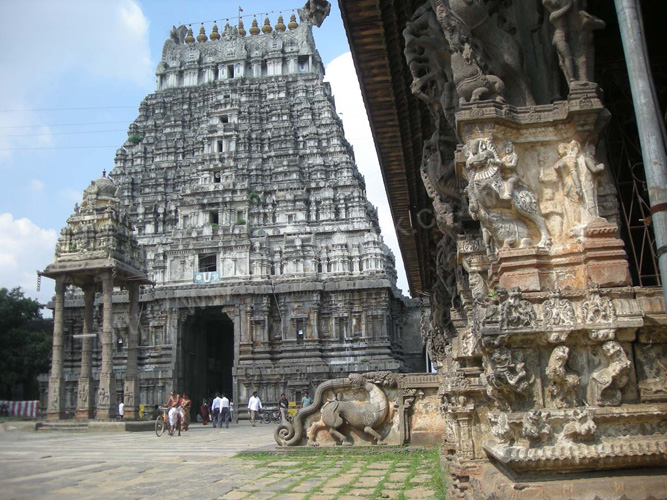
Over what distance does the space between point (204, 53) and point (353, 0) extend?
46084 mm

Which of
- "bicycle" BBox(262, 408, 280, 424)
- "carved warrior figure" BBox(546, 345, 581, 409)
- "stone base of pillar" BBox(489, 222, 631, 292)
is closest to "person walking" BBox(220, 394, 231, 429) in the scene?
"bicycle" BBox(262, 408, 280, 424)

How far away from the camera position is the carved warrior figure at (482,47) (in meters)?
4.45

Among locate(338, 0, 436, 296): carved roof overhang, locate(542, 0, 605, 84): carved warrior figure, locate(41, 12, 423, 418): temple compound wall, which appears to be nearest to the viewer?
locate(542, 0, 605, 84): carved warrior figure

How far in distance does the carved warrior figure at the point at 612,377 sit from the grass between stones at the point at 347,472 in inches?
132

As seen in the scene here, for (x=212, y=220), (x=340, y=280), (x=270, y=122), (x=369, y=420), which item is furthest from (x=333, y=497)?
(x=270, y=122)

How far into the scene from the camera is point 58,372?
2567cm

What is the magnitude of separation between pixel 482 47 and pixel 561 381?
7.79 ft

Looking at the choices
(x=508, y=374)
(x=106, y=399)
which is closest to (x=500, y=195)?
Result: (x=508, y=374)

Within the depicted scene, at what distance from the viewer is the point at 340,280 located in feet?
121

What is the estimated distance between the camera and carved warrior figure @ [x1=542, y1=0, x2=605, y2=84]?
4312 mm

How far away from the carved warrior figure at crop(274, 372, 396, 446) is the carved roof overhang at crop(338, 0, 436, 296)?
3.17 m

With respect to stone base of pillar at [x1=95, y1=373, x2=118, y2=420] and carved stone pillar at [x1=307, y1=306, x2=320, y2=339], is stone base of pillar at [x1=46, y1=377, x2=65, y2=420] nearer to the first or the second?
stone base of pillar at [x1=95, y1=373, x2=118, y2=420]

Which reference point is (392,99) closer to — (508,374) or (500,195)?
(500,195)

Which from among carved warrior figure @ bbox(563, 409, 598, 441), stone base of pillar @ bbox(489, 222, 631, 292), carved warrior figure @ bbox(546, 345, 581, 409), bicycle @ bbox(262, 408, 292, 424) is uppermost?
stone base of pillar @ bbox(489, 222, 631, 292)
